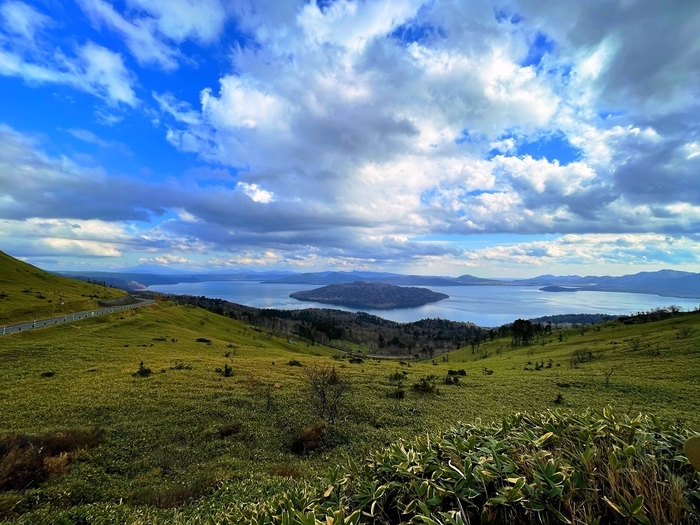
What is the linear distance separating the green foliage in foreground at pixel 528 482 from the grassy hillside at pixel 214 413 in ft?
0.75

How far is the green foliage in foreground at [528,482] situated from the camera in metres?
2.42

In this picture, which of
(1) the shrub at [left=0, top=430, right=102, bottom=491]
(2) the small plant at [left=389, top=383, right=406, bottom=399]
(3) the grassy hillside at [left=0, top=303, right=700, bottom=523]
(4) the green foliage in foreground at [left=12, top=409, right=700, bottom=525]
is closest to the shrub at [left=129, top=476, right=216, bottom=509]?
(3) the grassy hillside at [left=0, top=303, right=700, bottom=523]

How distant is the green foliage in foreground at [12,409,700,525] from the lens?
242 cm

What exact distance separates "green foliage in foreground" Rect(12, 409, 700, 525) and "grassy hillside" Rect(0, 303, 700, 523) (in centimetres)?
23

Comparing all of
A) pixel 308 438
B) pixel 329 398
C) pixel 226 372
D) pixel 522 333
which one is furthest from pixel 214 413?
pixel 522 333

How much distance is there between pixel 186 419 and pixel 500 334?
83.0 meters

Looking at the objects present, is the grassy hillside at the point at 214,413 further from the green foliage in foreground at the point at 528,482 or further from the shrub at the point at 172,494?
the green foliage in foreground at the point at 528,482

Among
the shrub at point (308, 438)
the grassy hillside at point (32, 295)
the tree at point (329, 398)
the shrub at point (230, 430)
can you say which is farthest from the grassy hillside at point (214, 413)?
the grassy hillside at point (32, 295)

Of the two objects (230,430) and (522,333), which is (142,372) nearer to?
(230,430)

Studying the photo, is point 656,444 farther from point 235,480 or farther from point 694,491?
point 235,480

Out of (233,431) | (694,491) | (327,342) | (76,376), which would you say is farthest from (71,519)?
(327,342)

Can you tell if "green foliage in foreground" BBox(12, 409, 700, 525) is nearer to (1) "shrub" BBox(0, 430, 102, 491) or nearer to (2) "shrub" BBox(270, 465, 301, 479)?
(2) "shrub" BBox(270, 465, 301, 479)

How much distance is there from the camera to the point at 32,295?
1882 inches

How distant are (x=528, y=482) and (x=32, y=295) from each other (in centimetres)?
6563
